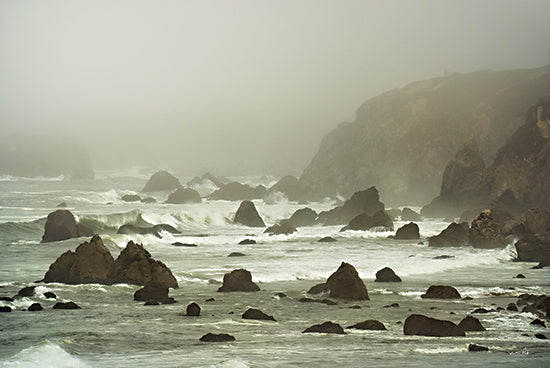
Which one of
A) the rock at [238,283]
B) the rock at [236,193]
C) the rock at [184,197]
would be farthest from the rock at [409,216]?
the rock at [238,283]

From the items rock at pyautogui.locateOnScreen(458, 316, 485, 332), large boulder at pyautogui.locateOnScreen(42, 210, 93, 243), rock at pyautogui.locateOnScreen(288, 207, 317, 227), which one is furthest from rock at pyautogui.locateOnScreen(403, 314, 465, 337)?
rock at pyautogui.locateOnScreen(288, 207, 317, 227)

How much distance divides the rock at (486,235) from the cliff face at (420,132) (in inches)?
2261

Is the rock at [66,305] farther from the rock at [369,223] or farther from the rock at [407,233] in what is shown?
the rock at [369,223]

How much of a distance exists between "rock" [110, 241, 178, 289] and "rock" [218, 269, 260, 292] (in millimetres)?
2090

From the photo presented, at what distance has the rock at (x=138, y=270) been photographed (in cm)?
2769

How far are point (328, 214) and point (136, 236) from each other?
28.9 m

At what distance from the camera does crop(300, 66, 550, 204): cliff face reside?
110 meters

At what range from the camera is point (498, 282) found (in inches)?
1208

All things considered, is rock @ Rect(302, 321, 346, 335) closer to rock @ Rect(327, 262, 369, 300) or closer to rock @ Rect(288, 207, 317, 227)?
rock @ Rect(327, 262, 369, 300)

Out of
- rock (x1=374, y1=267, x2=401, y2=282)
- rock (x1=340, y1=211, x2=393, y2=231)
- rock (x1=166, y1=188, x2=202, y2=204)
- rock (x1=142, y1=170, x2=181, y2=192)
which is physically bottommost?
rock (x1=374, y1=267, x2=401, y2=282)

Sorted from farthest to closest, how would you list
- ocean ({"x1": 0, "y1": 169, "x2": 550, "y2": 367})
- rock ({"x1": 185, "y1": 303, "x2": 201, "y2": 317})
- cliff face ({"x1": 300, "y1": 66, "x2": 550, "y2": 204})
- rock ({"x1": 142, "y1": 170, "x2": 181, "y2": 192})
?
rock ({"x1": 142, "y1": 170, "x2": 181, "y2": 192}) < cliff face ({"x1": 300, "y1": 66, "x2": 550, "y2": 204}) < rock ({"x1": 185, "y1": 303, "x2": 201, "y2": 317}) < ocean ({"x1": 0, "y1": 169, "x2": 550, "y2": 367})

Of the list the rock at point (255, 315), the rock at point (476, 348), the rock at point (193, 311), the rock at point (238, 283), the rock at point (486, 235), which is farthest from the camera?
the rock at point (486, 235)

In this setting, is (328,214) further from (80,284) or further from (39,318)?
(39,318)

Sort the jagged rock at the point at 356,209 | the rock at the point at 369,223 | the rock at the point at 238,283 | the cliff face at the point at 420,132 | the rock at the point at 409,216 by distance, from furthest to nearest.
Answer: the cliff face at the point at 420,132, the rock at the point at 409,216, the jagged rock at the point at 356,209, the rock at the point at 369,223, the rock at the point at 238,283
